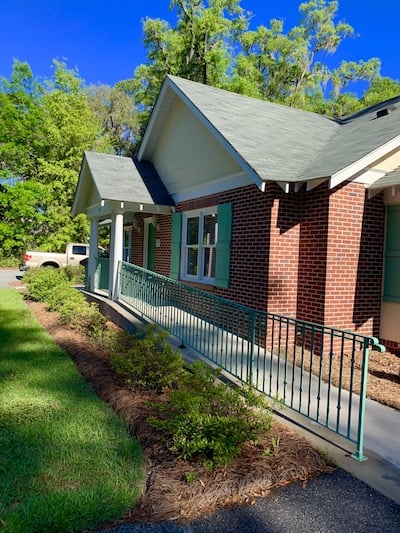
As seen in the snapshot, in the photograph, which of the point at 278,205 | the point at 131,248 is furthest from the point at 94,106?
the point at 278,205

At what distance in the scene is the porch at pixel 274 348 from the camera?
13.2 ft

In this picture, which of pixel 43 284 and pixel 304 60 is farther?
pixel 304 60

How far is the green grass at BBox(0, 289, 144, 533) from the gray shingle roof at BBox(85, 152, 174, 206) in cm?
563

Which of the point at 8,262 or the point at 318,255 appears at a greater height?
the point at 318,255

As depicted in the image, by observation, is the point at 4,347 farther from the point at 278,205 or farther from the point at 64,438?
the point at 278,205

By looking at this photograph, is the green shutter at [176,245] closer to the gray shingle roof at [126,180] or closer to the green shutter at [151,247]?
the gray shingle roof at [126,180]

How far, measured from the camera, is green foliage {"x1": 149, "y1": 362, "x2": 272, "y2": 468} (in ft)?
10.8

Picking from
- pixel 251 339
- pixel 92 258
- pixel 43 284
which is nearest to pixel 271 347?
pixel 251 339

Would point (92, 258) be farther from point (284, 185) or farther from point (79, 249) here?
point (79, 249)

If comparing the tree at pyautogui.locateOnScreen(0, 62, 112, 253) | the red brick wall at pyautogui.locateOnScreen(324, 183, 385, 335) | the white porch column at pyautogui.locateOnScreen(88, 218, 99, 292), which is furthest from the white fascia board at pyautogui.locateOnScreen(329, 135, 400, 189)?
the tree at pyautogui.locateOnScreen(0, 62, 112, 253)

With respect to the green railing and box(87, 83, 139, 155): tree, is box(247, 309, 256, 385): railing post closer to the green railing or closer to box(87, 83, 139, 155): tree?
the green railing

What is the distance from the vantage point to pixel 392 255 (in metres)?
7.52

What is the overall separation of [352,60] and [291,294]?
30.1 metres

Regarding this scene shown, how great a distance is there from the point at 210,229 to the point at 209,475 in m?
7.28
